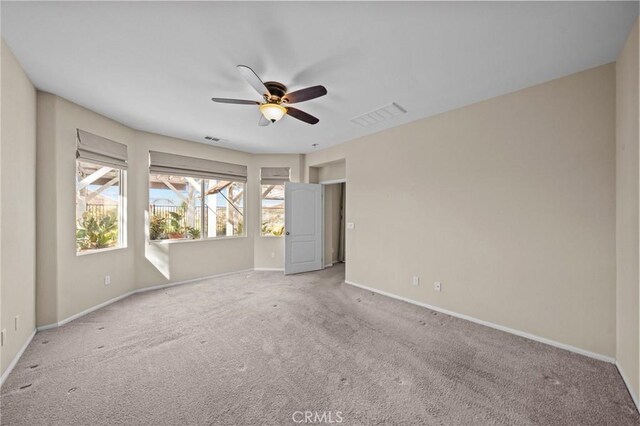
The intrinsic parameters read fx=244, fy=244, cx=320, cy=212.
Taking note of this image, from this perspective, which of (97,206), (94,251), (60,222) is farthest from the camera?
(97,206)

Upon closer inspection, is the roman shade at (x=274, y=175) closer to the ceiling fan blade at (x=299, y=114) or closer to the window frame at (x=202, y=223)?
the window frame at (x=202, y=223)

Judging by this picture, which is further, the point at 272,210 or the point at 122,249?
the point at 272,210

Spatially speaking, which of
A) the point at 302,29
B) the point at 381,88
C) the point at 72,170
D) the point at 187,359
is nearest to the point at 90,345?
the point at 187,359

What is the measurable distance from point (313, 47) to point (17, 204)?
2963 millimetres

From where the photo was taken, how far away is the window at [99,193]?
127 inches

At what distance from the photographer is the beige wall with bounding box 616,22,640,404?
5.66ft

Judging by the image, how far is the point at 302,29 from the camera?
5.80ft

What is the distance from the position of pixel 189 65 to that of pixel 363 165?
2.89 metres

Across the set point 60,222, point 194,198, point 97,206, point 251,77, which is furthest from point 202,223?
point 251,77

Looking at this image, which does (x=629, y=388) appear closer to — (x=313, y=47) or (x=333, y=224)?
(x=313, y=47)

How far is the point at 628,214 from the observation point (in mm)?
1847

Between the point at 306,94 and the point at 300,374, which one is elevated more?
the point at 306,94

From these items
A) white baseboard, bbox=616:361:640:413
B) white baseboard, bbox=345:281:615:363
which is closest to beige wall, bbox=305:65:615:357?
white baseboard, bbox=345:281:615:363

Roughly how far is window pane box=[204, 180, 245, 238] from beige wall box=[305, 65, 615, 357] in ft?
10.5
